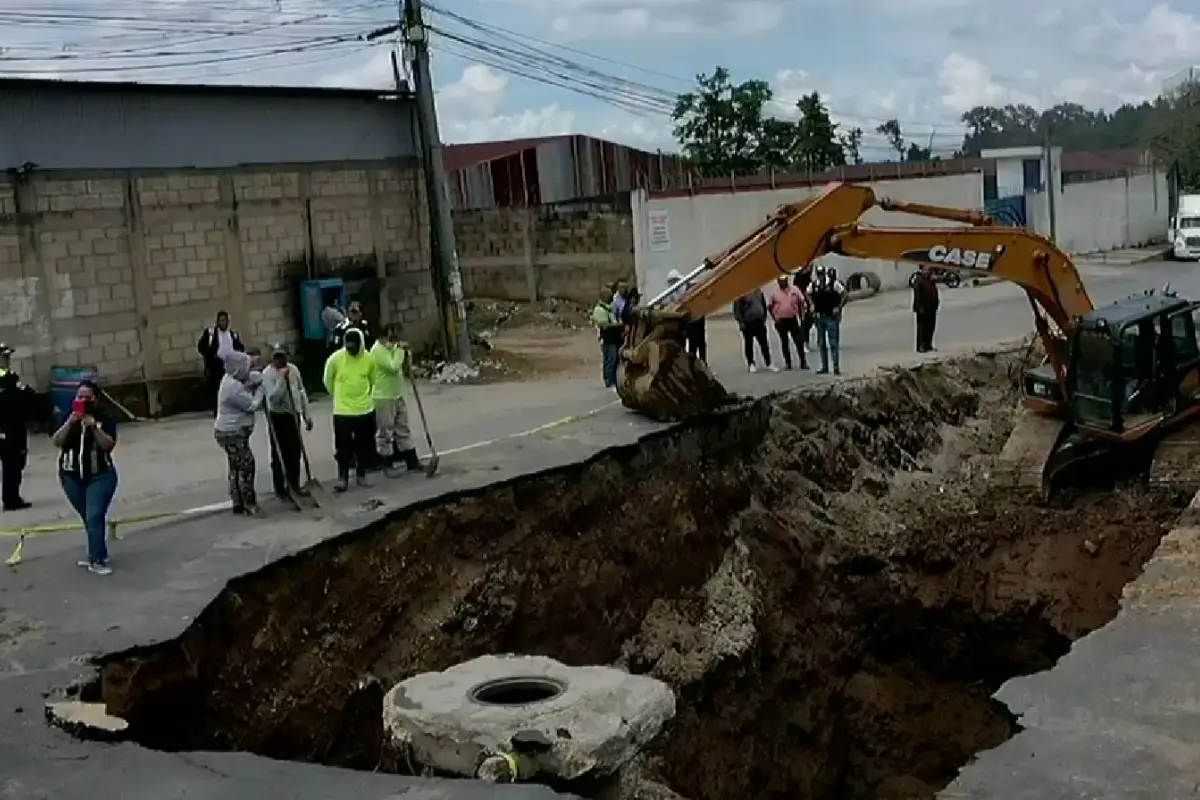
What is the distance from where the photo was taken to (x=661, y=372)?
1520 cm

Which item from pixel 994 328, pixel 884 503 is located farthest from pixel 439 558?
pixel 994 328

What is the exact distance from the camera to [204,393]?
18.9 metres

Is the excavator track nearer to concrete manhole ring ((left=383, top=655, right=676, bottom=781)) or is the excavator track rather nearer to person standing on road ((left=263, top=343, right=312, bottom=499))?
concrete manhole ring ((left=383, top=655, right=676, bottom=781))

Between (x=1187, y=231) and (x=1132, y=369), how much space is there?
31.1 metres

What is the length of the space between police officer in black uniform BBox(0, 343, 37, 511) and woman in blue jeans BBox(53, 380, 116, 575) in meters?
2.63

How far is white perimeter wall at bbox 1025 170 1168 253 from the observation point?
43.1m

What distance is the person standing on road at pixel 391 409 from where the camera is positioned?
13055mm

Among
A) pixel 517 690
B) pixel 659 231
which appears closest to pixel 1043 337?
pixel 517 690

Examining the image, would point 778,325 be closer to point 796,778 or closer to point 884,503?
point 884,503

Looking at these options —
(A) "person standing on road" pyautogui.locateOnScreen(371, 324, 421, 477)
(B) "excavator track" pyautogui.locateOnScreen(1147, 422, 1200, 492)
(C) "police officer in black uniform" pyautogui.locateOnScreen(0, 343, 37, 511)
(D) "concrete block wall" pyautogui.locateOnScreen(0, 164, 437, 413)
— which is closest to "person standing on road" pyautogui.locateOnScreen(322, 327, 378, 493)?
(A) "person standing on road" pyautogui.locateOnScreen(371, 324, 421, 477)

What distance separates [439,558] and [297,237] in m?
9.42

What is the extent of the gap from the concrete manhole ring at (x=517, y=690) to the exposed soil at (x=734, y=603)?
7.94ft

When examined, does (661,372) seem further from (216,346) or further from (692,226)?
(692,226)

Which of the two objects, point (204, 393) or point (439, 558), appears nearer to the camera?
point (439, 558)
